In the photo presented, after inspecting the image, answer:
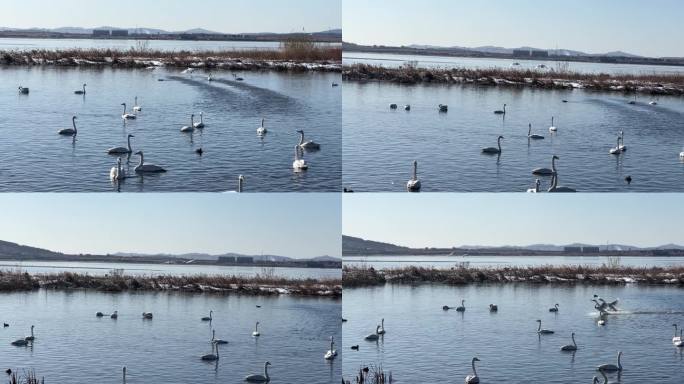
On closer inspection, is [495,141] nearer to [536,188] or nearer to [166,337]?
[536,188]

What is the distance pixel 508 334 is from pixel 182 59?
1900 cm

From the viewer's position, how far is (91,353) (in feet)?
51.0

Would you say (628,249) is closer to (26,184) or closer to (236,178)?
(236,178)

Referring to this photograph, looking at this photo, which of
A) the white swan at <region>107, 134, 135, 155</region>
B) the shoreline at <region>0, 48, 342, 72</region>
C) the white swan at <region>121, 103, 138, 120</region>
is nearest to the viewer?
the white swan at <region>107, 134, 135, 155</region>

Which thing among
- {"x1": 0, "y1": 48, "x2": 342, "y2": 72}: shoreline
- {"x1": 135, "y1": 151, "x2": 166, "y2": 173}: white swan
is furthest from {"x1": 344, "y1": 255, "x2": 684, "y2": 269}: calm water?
{"x1": 0, "y1": 48, "x2": 342, "y2": 72}: shoreline

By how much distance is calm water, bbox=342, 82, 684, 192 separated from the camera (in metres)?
14.5

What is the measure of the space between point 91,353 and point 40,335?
5.80 ft

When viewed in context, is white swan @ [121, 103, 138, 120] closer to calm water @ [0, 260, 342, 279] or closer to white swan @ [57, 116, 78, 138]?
white swan @ [57, 116, 78, 138]

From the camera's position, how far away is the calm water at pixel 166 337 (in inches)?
567

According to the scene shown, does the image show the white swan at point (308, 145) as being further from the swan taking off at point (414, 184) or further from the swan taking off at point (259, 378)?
the swan taking off at point (259, 378)

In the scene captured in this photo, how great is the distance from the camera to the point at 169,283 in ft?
75.2

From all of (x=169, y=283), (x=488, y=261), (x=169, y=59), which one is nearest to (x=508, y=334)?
(x=488, y=261)

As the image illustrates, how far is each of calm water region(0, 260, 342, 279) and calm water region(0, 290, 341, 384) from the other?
65 centimetres

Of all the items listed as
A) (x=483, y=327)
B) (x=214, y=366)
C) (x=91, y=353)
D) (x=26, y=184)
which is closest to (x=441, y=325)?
(x=483, y=327)
